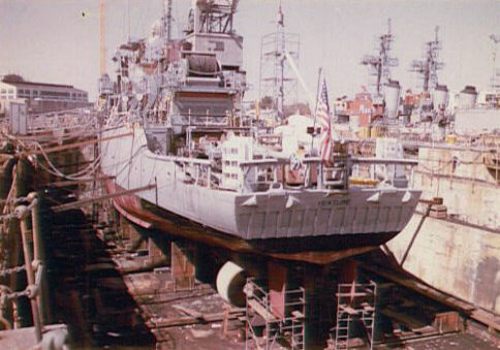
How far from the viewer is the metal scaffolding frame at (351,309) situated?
1136 centimetres

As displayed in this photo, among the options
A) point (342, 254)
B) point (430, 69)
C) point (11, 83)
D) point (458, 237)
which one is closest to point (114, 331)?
point (342, 254)

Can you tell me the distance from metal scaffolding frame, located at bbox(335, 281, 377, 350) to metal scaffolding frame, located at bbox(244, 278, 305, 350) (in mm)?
895

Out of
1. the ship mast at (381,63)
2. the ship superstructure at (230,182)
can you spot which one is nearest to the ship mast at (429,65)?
the ship mast at (381,63)

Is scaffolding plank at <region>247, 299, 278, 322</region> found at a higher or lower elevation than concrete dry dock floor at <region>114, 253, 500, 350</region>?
higher

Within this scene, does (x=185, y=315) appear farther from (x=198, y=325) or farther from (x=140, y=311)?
(x=140, y=311)

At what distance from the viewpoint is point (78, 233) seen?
20.5 m

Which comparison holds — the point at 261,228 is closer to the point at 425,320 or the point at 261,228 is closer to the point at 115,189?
the point at 425,320

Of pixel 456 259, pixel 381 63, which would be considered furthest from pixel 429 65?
pixel 456 259

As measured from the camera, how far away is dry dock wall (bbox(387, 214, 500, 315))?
14.3m

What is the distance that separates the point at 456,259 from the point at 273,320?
7591 millimetres

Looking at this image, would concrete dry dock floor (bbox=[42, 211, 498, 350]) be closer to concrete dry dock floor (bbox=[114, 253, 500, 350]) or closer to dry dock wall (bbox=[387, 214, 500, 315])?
concrete dry dock floor (bbox=[114, 253, 500, 350])

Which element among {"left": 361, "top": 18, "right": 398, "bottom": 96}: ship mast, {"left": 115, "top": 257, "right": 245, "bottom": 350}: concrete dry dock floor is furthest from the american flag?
{"left": 361, "top": 18, "right": 398, "bottom": 96}: ship mast

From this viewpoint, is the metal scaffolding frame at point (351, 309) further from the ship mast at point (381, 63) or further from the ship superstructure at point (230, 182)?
the ship mast at point (381, 63)

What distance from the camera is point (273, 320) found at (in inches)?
425
